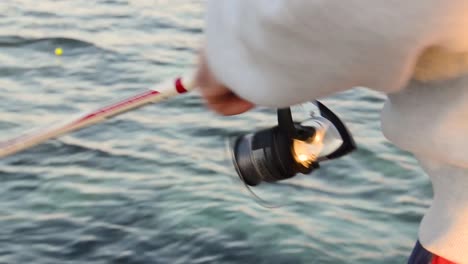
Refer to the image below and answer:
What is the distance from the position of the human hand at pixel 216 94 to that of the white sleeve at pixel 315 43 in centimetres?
8

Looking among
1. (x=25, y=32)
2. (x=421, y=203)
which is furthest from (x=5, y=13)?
(x=421, y=203)

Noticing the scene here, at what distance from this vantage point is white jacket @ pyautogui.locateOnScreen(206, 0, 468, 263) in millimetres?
964

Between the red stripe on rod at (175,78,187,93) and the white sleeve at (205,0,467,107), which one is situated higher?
the red stripe on rod at (175,78,187,93)

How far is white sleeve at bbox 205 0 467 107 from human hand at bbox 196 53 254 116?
0.08 m

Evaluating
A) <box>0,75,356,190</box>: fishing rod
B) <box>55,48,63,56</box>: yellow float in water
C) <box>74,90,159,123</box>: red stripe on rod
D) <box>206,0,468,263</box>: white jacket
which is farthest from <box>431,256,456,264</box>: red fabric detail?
<box>55,48,63,56</box>: yellow float in water

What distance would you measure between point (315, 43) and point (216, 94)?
292 mm

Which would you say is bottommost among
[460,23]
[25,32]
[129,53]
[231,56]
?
[460,23]

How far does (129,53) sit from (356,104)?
1606 mm

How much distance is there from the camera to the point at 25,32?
5.93m

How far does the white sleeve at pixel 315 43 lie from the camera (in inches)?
37.7

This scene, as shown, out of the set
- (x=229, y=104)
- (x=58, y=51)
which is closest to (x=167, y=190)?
(x=58, y=51)

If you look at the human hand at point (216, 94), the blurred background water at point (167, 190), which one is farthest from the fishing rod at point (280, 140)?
the blurred background water at point (167, 190)

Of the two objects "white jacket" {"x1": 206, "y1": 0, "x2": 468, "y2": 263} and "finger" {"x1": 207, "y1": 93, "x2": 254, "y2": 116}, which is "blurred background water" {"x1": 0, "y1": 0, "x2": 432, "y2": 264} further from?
"white jacket" {"x1": 206, "y1": 0, "x2": 468, "y2": 263}

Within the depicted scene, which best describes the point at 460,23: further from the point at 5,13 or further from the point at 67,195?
the point at 5,13
